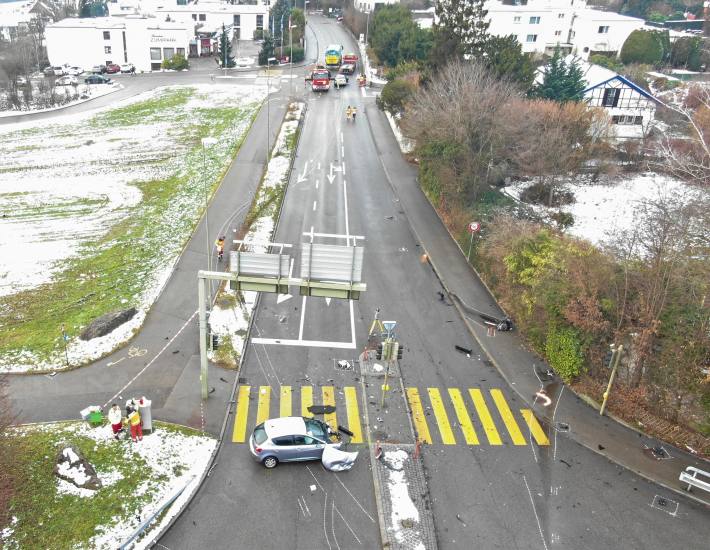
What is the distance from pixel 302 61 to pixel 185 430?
7875 cm

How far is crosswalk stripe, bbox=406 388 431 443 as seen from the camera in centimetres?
2181

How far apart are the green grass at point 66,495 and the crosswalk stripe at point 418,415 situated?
352 inches

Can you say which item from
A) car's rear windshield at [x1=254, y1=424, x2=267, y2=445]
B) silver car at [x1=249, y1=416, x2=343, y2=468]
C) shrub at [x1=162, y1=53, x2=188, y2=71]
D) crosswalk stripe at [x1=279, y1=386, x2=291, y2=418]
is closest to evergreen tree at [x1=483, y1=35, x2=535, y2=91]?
crosswalk stripe at [x1=279, y1=386, x2=291, y2=418]

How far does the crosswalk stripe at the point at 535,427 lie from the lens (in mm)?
22016

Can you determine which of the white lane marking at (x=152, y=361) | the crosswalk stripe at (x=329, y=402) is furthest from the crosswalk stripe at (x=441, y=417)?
the white lane marking at (x=152, y=361)

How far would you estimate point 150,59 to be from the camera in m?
87.5

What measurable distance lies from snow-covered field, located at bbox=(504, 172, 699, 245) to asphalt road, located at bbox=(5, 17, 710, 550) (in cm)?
1046

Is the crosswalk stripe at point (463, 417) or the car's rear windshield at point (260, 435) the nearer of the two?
the car's rear windshield at point (260, 435)

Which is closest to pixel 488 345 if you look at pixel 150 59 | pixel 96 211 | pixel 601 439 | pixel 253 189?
pixel 601 439

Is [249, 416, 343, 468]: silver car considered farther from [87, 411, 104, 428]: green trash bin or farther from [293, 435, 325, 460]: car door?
[87, 411, 104, 428]: green trash bin

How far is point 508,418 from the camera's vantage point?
75.9ft

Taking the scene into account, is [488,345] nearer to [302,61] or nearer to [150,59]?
[302,61]

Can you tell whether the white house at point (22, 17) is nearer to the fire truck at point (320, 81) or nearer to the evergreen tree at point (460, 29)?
the fire truck at point (320, 81)

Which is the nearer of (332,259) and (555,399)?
(332,259)
